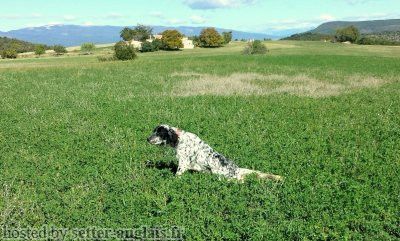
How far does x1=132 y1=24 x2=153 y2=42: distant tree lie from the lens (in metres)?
134

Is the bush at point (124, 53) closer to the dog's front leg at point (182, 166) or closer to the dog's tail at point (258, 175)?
the dog's front leg at point (182, 166)

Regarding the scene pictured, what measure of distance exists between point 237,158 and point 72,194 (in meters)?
5.03

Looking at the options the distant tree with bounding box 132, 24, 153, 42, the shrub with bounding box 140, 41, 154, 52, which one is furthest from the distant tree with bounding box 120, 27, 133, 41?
the shrub with bounding box 140, 41, 154, 52

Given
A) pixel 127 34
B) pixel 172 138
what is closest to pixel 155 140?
pixel 172 138

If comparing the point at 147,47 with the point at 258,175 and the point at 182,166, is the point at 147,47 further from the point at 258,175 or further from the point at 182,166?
the point at 258,175

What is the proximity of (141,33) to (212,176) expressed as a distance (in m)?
130

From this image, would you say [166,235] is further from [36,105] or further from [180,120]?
[36,105]

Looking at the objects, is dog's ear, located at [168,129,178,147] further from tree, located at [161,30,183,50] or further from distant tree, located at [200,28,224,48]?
distant tree, located at [200,28,224,48]

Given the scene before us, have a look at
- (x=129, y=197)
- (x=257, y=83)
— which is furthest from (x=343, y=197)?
(x=257, y=83)

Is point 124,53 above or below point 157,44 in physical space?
below

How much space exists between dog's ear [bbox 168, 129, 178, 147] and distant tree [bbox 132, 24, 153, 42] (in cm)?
12635

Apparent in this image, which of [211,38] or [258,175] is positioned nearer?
[258,175]

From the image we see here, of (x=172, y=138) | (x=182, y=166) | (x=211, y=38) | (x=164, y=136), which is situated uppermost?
(x=211, y=38)

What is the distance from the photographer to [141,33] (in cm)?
13462
